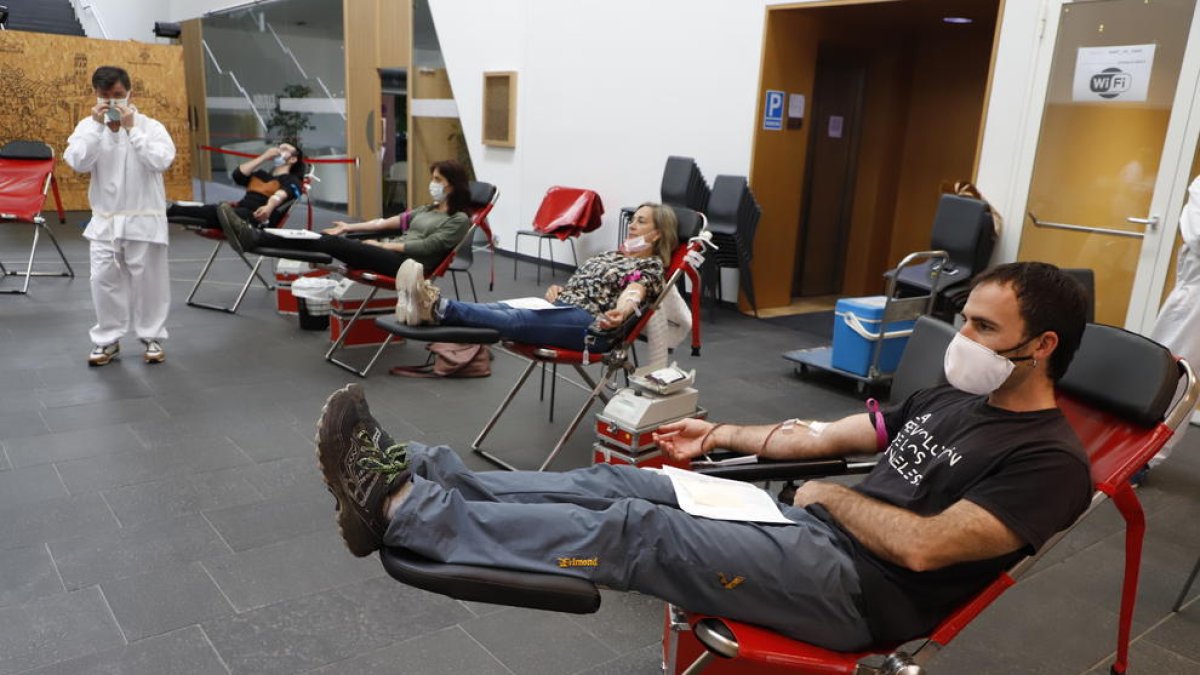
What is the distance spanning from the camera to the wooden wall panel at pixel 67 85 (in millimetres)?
9961

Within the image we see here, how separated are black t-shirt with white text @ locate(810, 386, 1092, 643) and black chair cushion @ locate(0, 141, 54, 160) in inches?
275

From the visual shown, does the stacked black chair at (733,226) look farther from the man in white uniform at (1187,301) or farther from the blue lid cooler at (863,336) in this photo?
the man in white uniform at (1187,301)

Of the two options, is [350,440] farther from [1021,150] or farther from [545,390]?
[1021,150]

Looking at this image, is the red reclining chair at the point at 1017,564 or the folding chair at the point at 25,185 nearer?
the red reclining chair at the point at 1017,564

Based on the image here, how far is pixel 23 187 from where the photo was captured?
20.8ft

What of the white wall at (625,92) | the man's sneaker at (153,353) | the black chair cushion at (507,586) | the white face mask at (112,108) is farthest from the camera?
the white wall at (625,92)

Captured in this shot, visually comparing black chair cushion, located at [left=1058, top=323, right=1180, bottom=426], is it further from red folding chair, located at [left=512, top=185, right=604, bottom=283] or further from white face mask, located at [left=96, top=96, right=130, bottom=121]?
red folding chair, located at [left=512, top=185, right=604, bottom=283]

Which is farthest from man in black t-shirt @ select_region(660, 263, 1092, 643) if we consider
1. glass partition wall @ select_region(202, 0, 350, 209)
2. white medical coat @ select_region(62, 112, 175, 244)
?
glass partition wall @ select_region(202, 0, 350, 209)

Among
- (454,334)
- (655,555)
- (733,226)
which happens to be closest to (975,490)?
(655,555)

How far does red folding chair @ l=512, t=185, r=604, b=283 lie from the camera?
719 centimetres

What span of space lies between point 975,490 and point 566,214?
19.5ft

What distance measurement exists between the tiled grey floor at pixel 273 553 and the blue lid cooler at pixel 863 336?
212 millimetres

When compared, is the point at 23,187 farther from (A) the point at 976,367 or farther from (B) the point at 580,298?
(A) the point at 976,367

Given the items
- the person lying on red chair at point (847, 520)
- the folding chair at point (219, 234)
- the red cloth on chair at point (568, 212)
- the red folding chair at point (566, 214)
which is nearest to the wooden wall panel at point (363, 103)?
the red folding chair at point (566, 214)
